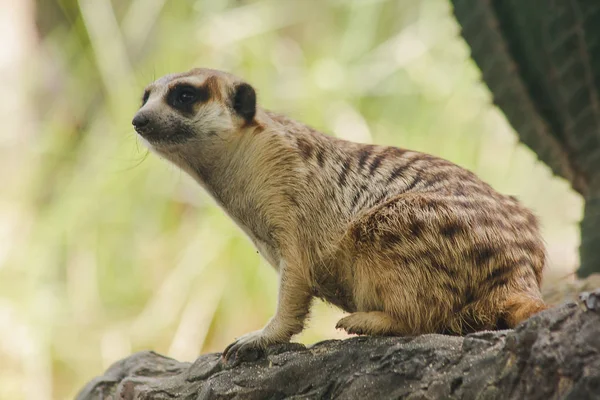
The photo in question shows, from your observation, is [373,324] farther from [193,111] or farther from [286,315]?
[193,111]

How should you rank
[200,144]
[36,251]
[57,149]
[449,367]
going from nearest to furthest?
[449,367] → [200,144] → [36,251] → [57,149]

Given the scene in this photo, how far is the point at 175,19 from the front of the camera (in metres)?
6.00

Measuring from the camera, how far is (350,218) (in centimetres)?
231

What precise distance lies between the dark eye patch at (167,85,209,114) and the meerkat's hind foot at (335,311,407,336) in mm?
850

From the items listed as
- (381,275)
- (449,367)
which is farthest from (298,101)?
(449,367)

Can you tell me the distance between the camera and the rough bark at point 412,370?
147 cm

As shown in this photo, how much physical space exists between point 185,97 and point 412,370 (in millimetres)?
1158

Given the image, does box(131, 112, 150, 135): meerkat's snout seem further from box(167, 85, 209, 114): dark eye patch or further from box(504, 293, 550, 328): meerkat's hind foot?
box(504, 293, 550, 328): meerkat's hind foot

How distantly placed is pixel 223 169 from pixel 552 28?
1.71 metres

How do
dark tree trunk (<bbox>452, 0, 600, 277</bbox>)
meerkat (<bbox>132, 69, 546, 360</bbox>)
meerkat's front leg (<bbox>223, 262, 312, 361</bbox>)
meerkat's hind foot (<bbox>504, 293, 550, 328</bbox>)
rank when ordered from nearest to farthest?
1. meerkat's hind foot (<bbox>504, 293, 550, 328</bbox>)
2. meerkat (<bbox>132, 69, 546, 360</bbox>)
3. meerkat's front leg (<bbox>223, 262, 312, 361</bbox>)
4. dark tree trunk (<bbox>452, 0, 600, 277</bbox>)

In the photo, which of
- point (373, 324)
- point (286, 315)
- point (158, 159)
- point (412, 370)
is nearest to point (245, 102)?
point (286, 315)

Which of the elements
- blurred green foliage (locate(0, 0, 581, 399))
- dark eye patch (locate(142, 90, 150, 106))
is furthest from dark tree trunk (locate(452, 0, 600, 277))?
dark eye patch (locate(142, 90, 150, 106))

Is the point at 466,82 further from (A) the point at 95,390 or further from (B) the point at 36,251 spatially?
(A) the point at 95,390

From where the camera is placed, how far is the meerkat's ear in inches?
97.9
